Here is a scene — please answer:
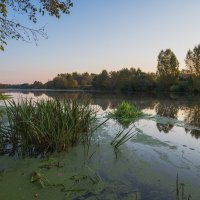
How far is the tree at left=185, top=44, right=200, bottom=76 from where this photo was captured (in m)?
62.9

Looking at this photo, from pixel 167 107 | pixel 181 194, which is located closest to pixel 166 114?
pixel 167 107

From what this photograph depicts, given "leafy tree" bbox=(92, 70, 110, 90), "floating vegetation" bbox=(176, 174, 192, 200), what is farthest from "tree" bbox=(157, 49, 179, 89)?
"floating vegetation" bbox=(176, 174, 192, 200)

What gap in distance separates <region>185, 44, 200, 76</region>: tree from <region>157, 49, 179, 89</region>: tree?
2720 millimetres

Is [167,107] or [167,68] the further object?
[167,68]

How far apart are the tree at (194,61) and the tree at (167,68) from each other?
107 inches

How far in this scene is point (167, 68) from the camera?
66.8 m

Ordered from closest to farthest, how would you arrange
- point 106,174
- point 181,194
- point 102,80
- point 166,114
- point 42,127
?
1. point 181,194
2. point 106,174
3. point 42,127
4. point 166,114
5. point 102,80

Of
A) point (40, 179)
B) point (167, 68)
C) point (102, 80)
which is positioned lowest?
point (40, 179)

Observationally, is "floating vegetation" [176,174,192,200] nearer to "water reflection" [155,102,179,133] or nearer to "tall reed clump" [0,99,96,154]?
"tall reed clump" [0,99,96,154]

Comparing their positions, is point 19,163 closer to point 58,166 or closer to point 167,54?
point 58,166

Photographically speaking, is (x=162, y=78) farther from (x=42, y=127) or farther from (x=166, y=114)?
(x=42, y=127)

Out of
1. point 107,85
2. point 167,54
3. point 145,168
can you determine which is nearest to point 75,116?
point 145,168

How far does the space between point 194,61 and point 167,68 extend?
20.5ft

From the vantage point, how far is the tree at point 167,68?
6550 cm
